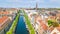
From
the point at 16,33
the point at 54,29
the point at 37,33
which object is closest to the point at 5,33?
the point at 16,33

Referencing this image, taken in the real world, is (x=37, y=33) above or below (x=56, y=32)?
below

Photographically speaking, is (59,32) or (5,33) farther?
(5,33)

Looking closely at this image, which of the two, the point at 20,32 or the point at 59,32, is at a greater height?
the point at 59,32

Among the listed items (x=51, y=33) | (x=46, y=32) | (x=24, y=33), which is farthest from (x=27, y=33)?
(x=51, y=33)

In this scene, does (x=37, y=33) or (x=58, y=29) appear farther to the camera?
(x=37, y=33)

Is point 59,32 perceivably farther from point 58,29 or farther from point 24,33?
point 24,33

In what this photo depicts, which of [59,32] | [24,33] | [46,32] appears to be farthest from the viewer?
[24,33]

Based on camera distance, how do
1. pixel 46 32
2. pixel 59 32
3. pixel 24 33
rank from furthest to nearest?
pixel 24 33
pixel 46 32
pixel 59 32

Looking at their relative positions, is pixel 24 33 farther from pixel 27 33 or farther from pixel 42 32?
pixel 42 32
